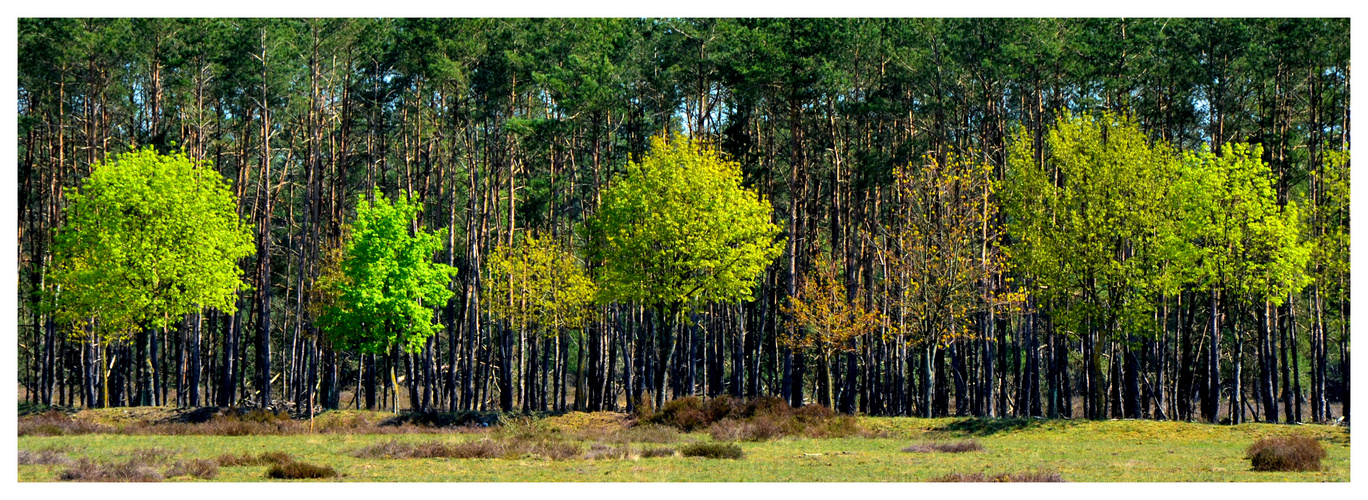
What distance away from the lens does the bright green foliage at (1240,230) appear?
111ft

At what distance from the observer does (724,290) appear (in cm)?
3803

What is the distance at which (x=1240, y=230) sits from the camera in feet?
113

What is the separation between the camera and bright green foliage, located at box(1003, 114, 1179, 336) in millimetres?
36406

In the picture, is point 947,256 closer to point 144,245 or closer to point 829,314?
point 829,314

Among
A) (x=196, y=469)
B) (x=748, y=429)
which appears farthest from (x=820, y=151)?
(x=196, y=469)

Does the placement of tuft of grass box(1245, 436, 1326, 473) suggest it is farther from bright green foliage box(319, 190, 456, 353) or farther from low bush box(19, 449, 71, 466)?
bright green foliage box(319, 190, 456, 353)

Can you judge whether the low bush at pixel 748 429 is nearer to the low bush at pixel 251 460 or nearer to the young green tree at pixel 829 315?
the young green tree at pixel 829 315

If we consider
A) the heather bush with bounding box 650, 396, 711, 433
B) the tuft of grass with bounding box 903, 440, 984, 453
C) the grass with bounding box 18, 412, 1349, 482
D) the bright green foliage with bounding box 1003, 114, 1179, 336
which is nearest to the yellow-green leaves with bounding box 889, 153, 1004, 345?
the bright green foliage with bounding box 1003, 114, 1179, 336

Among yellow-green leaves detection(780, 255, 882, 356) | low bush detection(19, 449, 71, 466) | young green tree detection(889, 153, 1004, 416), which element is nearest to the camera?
low bush detection(19, 449, 71, 466)

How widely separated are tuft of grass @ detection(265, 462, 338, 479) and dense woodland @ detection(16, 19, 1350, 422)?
1439 cm

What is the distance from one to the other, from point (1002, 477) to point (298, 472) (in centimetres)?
1275

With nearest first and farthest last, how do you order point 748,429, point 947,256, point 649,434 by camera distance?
1. point 649,434
2. point 748,429
3. point 947,256

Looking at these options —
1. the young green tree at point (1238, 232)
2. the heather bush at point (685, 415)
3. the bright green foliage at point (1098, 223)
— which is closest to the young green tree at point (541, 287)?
the heather bush at point (685, 415)

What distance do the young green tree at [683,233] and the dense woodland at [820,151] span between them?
116 centimetres
